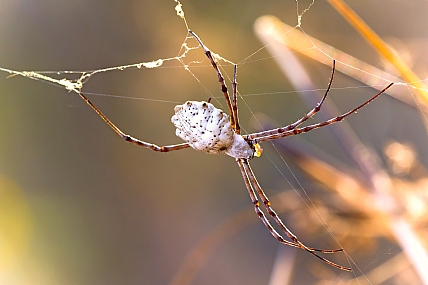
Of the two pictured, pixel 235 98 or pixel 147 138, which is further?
pixel 147 138

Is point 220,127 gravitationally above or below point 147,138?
below

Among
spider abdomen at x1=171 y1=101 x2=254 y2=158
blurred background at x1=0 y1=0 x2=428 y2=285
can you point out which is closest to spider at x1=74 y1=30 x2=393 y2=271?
spider abdomen at x1=171 y1=101 x2=254 y2=158

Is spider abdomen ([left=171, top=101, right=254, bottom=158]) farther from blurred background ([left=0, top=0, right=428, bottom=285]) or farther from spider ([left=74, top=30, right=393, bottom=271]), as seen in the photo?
blurred background ([left=0, top=0, right=428, bottom=285])

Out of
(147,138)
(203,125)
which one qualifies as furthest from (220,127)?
(147,138)

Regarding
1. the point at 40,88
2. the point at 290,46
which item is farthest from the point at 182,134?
the point at 40,88

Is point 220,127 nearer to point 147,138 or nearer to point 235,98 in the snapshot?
point 235,98

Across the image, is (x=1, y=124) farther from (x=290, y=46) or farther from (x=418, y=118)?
(x=418, y=118)
